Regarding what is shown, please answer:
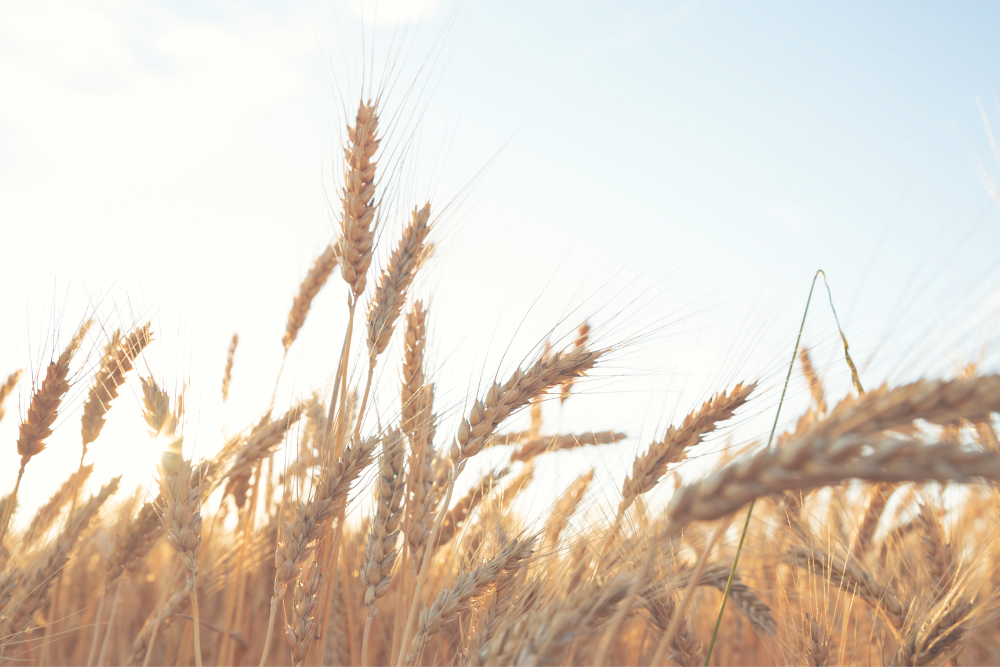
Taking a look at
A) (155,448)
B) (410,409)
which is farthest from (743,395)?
(155,448)

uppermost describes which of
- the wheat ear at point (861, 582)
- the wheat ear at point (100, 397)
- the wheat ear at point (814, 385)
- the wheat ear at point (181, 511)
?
the wheat ear at point (100, 397)

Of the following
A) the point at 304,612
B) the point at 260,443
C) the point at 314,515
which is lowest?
the point at 304,612

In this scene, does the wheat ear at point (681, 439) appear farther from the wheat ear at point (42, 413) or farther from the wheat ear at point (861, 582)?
the wheat ear at point (42, 413)

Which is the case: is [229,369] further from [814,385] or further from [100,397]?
[814,385]

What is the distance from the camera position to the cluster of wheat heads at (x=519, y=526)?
885 millimetres

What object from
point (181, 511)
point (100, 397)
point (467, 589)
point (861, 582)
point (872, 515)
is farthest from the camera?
point (872, 515)

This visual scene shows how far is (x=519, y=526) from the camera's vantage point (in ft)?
5.62

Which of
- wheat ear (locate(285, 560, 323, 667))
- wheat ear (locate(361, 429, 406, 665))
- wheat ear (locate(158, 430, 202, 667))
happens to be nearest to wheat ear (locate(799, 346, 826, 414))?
wheat ear (locate(361, 429, 406, 665))

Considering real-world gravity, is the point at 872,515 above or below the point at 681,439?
below

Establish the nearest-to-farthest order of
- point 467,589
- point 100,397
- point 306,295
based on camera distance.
Answer: point 467,589, point 100,397, point 306,295

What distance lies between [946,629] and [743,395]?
733mm

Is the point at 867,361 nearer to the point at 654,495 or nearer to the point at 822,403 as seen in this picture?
the point at 822,403

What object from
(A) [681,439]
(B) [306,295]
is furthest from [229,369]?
(A) [681,439]

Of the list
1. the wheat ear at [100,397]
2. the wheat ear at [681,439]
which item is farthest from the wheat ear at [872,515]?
the wheat ear at [100,397]
